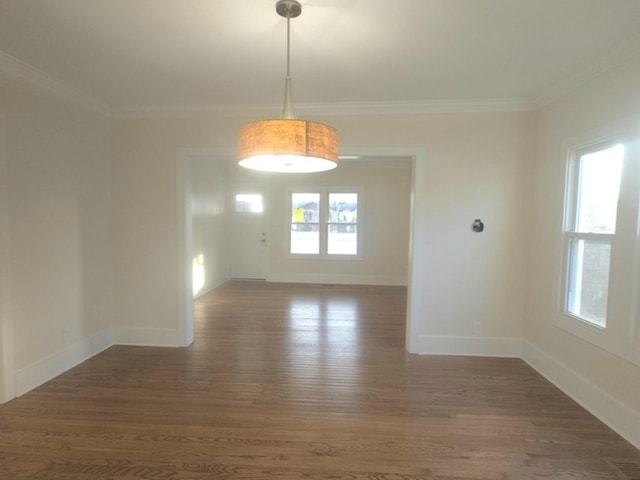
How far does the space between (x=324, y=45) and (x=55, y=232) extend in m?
2.78

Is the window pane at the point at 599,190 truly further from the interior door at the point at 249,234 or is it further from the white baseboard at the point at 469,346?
the interior door at the point at 249,234

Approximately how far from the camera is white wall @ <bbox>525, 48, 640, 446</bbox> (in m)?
2.25

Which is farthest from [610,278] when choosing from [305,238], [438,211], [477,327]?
[305,238]

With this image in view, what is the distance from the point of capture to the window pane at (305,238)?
24.4 feet

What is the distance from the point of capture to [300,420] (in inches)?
94.7

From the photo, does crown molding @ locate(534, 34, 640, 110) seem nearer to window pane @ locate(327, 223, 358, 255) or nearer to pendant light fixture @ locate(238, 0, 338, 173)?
pendant light fixture @ locate(238, 0, 338, 173)

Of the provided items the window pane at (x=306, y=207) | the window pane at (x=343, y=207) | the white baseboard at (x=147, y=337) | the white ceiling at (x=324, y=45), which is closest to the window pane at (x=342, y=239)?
the window pane at (x=343, y=207)

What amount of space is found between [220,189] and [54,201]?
4219 mm

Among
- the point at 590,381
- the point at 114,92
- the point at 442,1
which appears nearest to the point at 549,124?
the point at 442,1

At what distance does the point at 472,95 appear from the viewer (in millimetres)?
3152

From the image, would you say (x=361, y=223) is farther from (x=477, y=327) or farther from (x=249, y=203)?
(x=477, y=327)

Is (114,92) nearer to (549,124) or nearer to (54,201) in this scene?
(54,201)

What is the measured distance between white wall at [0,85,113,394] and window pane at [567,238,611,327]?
4.48m

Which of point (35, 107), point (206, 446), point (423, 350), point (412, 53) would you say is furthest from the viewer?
point (423, 350)
